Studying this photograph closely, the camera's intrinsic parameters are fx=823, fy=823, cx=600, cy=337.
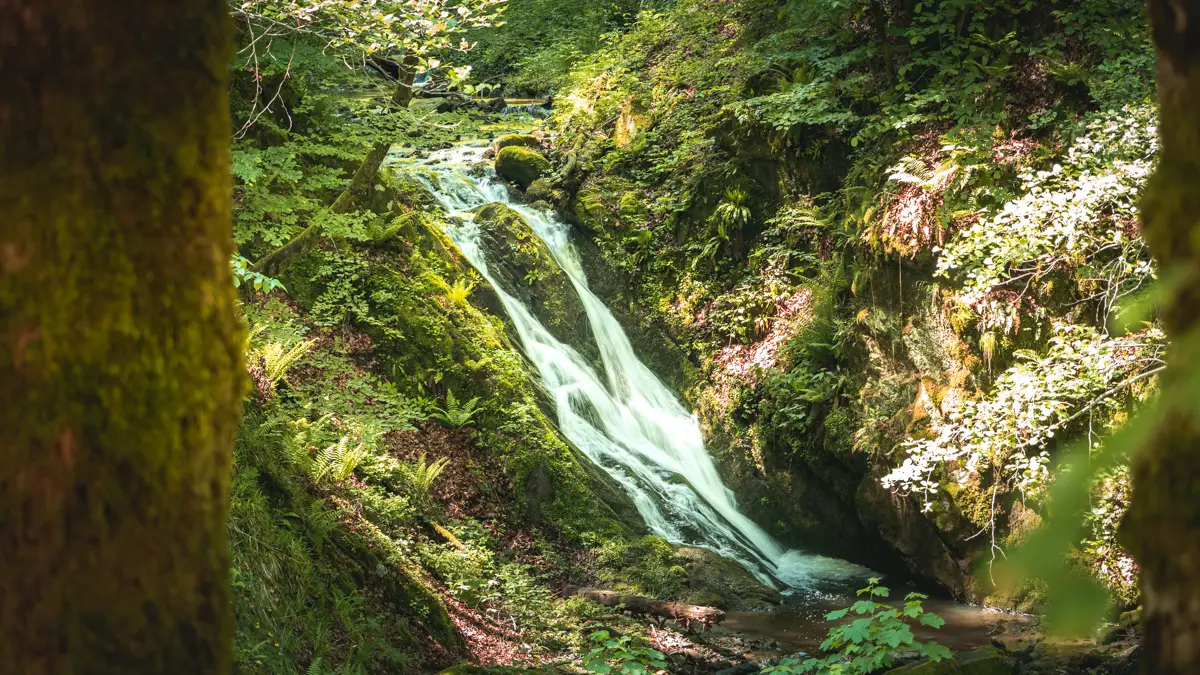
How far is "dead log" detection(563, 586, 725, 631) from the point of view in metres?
8.75

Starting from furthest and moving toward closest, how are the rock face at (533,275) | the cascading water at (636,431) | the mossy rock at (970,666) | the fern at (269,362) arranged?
the rock face at (533,275), the cascading water at (636,431), the fern at (269,362), the mossy rock at (970,666)

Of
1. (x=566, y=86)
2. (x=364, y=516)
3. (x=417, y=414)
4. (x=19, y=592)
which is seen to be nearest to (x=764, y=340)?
(x=417, y=414)

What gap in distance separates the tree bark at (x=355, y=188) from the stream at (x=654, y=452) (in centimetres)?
426

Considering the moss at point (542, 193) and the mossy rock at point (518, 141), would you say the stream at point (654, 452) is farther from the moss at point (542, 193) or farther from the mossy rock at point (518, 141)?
the mossy rock at point (518, 141)

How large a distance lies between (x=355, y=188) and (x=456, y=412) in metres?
3.05

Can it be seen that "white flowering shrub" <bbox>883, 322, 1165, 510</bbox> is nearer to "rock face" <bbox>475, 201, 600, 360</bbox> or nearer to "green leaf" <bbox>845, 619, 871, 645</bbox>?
"green leaf" <bbox>845, 619, 871, 645</bbox>

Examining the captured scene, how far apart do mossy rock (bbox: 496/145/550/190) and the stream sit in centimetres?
92

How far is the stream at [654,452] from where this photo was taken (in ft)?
30.7

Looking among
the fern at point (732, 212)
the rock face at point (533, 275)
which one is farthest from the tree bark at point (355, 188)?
the fern at point (732, 212)

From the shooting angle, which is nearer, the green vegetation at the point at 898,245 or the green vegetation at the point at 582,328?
the green vegetation at the point at 582,328

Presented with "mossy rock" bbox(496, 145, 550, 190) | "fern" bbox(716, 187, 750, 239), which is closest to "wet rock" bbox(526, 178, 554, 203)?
"mossy rock" bbox(496, 145, 550, 190)

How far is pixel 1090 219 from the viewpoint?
742 cm

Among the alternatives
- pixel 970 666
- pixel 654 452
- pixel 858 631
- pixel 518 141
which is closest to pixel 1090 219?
pixel 970 666

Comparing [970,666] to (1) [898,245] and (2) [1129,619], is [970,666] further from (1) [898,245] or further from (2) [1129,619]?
(1) [898,245]
